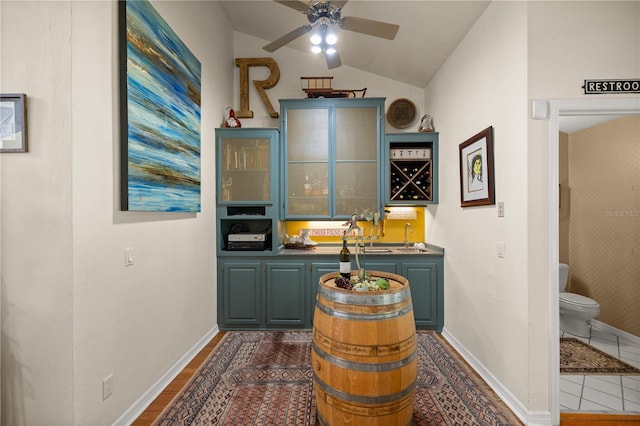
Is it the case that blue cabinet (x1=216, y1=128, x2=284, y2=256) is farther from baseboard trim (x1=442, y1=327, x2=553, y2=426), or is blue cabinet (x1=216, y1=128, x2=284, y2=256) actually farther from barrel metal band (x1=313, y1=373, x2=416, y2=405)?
baseboard trim (x1=442, y1=327, x2=553, y2=426)

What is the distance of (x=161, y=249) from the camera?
2.03m

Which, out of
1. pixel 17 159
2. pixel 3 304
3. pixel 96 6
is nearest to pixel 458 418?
pixel 3 304

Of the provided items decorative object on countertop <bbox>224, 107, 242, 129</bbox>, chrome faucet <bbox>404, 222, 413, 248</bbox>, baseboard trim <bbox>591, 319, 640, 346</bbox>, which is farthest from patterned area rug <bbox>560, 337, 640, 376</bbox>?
decorative object on countertop <bbox>224, 107, 242, 129</bbox>

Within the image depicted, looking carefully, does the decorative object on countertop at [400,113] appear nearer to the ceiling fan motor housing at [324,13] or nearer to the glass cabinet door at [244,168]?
the glass cabinet door at [244,168]

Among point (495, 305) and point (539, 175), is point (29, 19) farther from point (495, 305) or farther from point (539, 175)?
point (495, 305)

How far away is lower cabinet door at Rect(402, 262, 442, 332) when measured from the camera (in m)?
3.01

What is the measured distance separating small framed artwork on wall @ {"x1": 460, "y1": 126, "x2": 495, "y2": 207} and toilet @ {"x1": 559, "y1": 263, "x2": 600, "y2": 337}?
5.28ft

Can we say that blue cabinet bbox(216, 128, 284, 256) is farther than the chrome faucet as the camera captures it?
No

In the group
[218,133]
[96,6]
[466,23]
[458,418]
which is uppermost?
[466,23]

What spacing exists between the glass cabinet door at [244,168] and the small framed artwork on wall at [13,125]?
171cm

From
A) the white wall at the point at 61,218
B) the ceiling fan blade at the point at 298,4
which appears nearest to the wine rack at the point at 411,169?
the ceiling fan blade at the point at 298,4

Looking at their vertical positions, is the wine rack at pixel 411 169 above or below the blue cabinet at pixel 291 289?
above

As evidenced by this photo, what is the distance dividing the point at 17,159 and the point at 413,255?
3124 millimetres

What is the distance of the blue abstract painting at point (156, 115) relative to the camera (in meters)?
1.64
